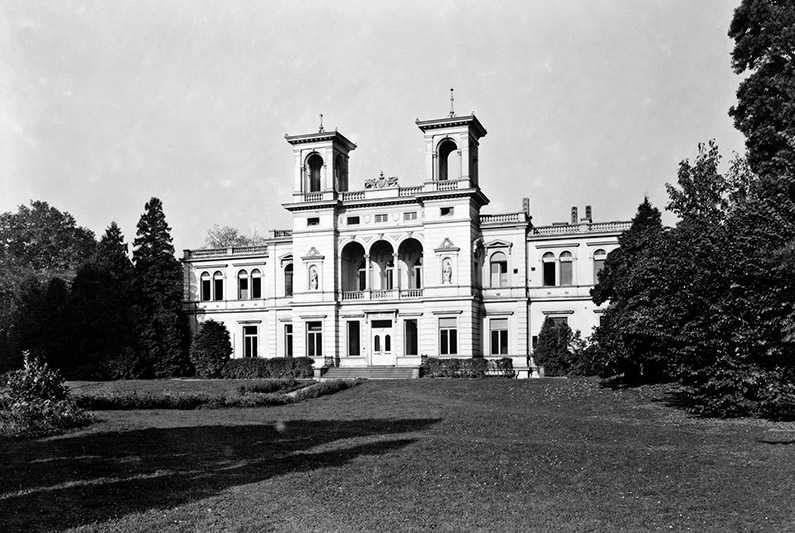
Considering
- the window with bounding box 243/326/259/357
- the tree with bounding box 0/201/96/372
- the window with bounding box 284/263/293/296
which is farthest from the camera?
the tree with bounding box 0/201/96/372

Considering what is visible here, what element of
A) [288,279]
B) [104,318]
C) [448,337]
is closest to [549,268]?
[448,337]

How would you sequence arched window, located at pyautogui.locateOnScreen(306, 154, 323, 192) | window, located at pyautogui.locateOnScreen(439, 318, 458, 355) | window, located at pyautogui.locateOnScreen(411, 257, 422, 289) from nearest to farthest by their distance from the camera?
window, located at pyautogui.locateOnScreen(439, 318, 458, 355) → window, located at pyautogui.locateOnScreen(411, 257, 422, 289) → arched window, located at pyautogui.locateOnScreen(306, 154, 323, 192)

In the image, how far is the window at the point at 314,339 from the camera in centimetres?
5131

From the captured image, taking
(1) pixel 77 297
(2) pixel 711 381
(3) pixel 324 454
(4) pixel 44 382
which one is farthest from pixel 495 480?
(1) pixel 77 297

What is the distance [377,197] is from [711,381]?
3096 centimetres

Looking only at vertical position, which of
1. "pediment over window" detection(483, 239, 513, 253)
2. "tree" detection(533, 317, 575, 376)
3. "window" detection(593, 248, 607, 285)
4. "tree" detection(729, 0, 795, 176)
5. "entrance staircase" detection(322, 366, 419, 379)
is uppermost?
"tree" detection(729, 0, 795, 176)

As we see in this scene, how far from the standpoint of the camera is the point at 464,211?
48.7 m

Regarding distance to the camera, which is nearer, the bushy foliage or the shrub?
the bushy foliage

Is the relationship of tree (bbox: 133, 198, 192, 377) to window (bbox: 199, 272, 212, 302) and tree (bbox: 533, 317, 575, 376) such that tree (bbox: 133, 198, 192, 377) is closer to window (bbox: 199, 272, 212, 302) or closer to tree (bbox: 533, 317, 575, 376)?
window (bbox: 199, 272, 212, 302)

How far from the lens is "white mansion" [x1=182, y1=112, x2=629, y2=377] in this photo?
48.9 meters

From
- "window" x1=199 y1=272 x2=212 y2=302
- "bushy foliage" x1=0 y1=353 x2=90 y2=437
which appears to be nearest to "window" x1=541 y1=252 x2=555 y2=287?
"window" x1=199 y1=272 x2=212 y2=302

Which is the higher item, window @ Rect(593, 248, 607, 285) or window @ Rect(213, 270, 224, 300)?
window @ Rect(593, 248, 607, 285)

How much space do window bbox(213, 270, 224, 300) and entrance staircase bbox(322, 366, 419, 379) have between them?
1322cm

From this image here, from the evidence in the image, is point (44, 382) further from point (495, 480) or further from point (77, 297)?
point (77, 297)
